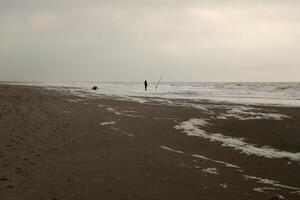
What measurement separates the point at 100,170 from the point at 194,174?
1.96 meters

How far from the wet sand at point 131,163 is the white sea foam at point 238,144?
0.29 meters

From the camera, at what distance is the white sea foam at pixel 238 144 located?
35.2 feet

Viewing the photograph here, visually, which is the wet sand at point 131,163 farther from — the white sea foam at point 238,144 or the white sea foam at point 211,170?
the white sea foam at point 238,144

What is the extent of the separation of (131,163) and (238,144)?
4.79 metres

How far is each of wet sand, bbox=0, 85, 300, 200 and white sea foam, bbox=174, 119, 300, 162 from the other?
294 millimetres

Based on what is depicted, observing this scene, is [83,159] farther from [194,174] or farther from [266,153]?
[266,153]

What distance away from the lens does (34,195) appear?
586 centimetres

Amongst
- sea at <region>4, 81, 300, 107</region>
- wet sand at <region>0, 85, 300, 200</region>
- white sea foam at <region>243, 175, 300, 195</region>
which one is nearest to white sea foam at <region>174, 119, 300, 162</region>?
wet sand at <region>0, 85, 300, 200</region>

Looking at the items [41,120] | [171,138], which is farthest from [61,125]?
[171,138]

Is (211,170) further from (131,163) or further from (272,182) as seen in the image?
(131,163)

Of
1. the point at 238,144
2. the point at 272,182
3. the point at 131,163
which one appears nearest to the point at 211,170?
the point at 272,182

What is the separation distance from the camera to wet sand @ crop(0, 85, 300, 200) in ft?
21.6

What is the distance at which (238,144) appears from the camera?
481 inches

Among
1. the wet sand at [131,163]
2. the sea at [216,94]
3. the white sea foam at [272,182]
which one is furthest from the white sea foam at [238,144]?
the sea at [216,94]
